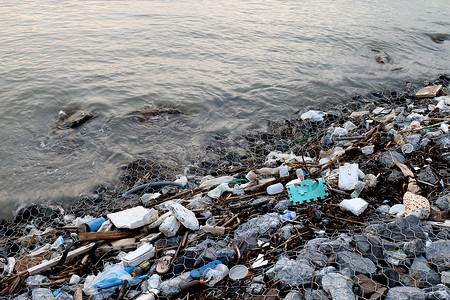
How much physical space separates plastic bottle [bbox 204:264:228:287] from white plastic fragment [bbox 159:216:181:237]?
78 cm

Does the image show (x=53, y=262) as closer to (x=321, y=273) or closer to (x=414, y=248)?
(x=321, y=273)

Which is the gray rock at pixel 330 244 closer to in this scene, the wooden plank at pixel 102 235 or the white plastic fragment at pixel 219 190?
the white plastic fragment at pixel 219 190

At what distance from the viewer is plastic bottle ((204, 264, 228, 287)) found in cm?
246

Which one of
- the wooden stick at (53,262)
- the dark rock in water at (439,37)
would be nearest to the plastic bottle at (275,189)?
the wooden stick at (53,262)

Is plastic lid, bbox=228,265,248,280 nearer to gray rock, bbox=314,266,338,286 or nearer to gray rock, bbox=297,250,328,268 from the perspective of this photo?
gray rock, bbox=297,250,328,268

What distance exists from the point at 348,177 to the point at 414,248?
1.32 metres

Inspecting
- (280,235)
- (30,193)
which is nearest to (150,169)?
(30,193)

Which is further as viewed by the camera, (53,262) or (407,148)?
(407,148)

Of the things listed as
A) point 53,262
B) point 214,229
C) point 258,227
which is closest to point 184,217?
point 214,229

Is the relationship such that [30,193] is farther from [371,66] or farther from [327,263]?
[371,66]

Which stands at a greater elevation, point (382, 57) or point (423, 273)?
point (423, 273)

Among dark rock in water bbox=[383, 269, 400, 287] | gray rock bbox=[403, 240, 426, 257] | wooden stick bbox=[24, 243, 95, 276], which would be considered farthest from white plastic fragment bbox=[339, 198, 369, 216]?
wooden stick bbox=[24, 243, 95, 276]

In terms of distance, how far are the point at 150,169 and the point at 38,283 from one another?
276cm

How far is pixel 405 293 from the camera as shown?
6.42ft
